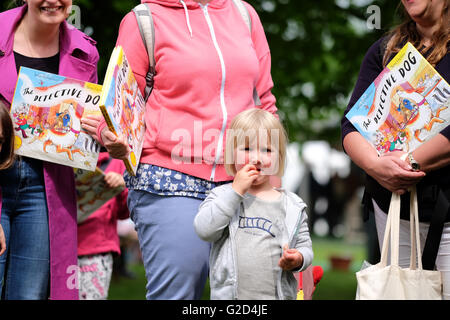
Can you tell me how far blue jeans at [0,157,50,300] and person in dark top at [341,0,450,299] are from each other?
1533mm

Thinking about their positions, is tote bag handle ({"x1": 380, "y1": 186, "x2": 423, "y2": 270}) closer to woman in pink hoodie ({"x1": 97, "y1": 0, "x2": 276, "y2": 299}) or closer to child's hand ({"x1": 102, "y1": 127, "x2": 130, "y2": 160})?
woman in pink hoodie ({"x1": 97, "y1": 0, "x2": 276, "y2": 299})

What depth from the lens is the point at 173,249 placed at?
3562 mm

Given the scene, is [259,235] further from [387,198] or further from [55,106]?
[55,106]

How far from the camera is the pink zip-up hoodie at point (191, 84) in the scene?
11.9ft

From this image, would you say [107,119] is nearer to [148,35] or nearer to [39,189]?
[148,35]

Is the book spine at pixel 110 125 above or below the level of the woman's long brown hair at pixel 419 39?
below

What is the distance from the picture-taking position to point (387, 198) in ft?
11.9

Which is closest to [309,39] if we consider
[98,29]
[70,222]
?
[98,29]

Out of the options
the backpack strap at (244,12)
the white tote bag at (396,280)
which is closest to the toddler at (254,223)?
the white tote bag at (396,280)

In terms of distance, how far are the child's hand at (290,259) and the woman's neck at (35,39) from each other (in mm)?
1610

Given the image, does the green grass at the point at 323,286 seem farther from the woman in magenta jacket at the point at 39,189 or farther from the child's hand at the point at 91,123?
the child's hand at the point at 91,123

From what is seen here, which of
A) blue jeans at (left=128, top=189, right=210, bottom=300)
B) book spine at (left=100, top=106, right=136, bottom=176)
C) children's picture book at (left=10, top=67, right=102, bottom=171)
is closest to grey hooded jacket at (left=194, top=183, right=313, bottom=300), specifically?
blue jeans at (left=128, top=189, right=210, bottom=300)

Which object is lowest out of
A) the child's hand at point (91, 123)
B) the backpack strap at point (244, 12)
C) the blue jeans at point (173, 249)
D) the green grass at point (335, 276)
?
the green grass at point (335, 276)

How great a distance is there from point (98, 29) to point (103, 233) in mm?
3054
